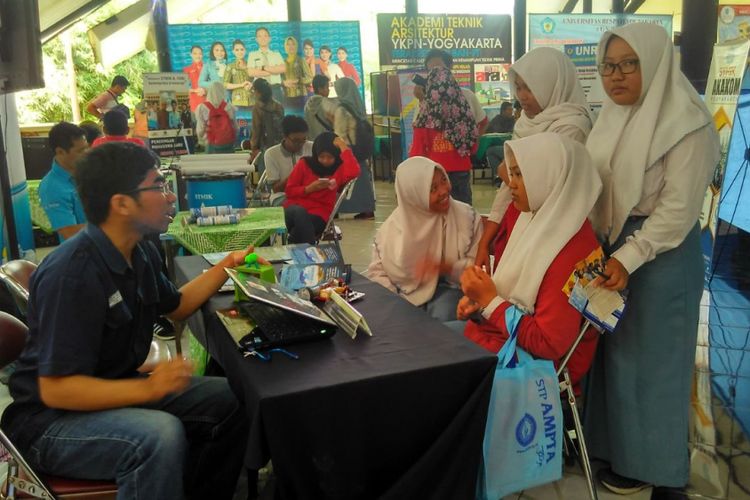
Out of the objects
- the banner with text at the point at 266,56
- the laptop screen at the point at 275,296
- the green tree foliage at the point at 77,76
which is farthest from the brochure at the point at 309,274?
the green tree foliage at the point at 77,76

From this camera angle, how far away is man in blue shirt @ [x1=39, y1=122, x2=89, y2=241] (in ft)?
10.8

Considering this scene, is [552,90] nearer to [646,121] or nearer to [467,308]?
[646,121]

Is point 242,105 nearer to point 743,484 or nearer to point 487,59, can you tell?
point 487,59

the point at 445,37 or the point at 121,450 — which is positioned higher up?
the point at 445,37

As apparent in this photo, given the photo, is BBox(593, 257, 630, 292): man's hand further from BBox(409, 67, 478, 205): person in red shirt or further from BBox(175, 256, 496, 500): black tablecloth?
BBox(409, 67, 478, 205): person in red shirt

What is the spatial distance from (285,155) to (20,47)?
2.19 m

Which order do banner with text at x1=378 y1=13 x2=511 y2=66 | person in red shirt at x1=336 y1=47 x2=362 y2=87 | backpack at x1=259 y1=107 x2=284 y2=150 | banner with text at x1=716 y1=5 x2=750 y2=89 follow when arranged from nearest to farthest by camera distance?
banner with text at x1=716 y1=5 x2=750 y2=89 → backpack at x1=259 y1=107 x2=284 y2=150 → person in red shirt at x1=336 y1=47 x2=362 y2=87 → banner with text at x1=378 y1=13 x2=511 y2=66

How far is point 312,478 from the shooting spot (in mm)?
1342

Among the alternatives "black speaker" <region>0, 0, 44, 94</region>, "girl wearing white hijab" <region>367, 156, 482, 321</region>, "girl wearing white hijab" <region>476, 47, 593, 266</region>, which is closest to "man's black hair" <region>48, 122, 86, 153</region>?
"black speaker" <region>0, 0, 44, 94</region>

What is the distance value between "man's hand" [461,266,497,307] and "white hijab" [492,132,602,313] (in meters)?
0.07

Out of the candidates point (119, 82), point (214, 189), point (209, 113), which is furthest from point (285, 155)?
point (119, 82)

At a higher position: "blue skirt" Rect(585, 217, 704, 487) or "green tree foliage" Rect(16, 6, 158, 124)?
"green tree foliage" Rect(16, 6, 158, 124)

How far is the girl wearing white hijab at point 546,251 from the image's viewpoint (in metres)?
1.73

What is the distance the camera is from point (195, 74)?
23.3ft
